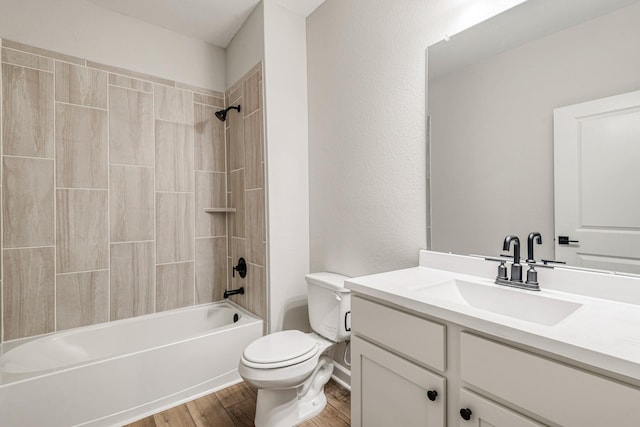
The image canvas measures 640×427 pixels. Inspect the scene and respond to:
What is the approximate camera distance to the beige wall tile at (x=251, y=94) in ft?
7.21

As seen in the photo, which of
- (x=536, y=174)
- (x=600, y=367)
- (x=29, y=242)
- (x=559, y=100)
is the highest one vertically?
(x=559, y=100)

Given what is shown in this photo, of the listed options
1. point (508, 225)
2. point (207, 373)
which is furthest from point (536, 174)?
point (207, 373)

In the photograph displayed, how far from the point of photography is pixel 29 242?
192 cm

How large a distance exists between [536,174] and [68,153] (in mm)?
2702

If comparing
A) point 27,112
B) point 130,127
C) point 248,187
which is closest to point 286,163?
point 248,187

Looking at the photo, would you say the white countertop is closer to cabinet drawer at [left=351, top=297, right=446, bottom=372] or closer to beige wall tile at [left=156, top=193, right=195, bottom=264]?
cabinet drawer at [left=351, top=297, right=446, bottom=372]

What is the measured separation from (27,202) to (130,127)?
2.64 feet

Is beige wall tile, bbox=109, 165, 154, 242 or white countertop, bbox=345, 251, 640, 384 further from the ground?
beige wall tile, bbox=109, 165, 154, 242

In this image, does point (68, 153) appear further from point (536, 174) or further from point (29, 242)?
point (536, 174)

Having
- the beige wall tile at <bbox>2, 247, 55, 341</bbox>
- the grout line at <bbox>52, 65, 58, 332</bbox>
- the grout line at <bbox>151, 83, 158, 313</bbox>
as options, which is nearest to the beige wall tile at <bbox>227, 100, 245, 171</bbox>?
the grout line at <bbox>151, 83, 158, 313</bbox>

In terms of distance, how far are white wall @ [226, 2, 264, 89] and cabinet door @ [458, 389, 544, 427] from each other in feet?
7.30

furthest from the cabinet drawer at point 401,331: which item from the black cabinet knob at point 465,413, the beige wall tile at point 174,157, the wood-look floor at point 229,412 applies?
the beige wall tile at point 174,157

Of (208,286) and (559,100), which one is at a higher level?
(559,100)

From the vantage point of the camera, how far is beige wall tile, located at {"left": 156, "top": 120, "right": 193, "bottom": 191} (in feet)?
7.84
